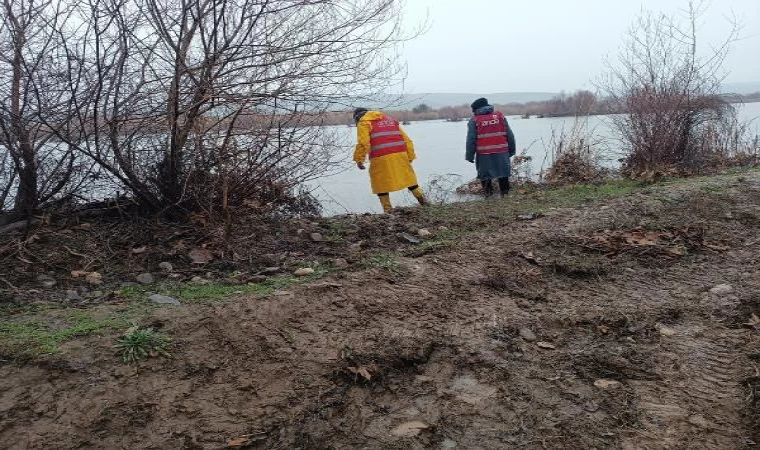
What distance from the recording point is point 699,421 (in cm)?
224

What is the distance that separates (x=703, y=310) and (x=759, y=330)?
317 millimetres

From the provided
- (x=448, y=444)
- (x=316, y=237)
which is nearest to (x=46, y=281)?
(x=316, y=237)

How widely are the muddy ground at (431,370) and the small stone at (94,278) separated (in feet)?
2.84

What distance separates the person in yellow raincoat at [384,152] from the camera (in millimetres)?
6793

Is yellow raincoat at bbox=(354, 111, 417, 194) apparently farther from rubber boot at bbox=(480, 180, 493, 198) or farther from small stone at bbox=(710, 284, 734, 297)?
small stone at bbox=(710, 284, 734, 297)

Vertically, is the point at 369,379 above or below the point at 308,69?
below

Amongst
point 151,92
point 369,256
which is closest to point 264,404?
point 369,256

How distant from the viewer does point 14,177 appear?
4297 mm

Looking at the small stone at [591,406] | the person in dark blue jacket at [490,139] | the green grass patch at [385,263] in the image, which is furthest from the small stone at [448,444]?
the person in dark blue jacket at [490,139]

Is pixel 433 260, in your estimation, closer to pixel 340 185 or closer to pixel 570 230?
pixel 570 230

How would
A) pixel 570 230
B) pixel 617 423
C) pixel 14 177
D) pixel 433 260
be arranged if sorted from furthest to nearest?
pixel 570 230, pixel 14 177, pixel 433 260, pixel 617 423

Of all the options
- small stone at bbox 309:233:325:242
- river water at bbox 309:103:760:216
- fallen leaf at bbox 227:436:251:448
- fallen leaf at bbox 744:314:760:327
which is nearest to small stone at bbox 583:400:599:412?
fallen leaf at bbox 744:314:760:327

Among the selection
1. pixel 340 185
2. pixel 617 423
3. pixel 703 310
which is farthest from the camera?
pixel 340 185

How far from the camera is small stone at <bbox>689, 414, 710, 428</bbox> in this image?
2.21 metres
